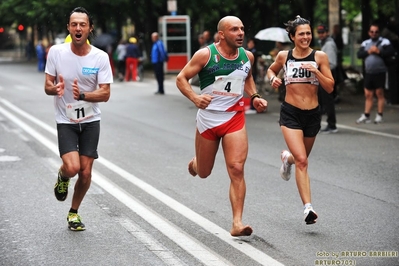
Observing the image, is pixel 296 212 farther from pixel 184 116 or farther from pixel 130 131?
pixel 184 116

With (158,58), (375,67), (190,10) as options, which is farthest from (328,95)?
(190,10)

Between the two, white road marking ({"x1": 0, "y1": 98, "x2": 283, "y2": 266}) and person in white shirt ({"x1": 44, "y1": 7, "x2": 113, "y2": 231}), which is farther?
person in white shirt ({"x1": 44, "y1": 7, "x2": 113, "y2": 231})

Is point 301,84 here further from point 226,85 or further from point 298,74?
point 226,85

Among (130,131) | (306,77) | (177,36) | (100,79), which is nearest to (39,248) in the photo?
(100,79)

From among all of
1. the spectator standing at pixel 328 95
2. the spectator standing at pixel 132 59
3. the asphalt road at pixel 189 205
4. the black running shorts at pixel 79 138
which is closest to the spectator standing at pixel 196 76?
the spectator standing at pixel 328 95

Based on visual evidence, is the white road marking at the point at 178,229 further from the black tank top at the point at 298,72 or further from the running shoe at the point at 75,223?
the black tank top at the point at 298,72

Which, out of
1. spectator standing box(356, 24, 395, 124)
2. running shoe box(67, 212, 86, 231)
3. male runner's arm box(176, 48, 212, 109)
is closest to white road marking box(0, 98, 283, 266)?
running shoe box(67, 212, 86, 231)

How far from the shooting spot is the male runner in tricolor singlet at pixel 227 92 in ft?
24.7

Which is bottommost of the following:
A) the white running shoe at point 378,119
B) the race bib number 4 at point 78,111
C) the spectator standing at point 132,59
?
the spectator standing at point 132,59

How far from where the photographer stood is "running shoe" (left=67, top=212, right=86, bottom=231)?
25.6 feet

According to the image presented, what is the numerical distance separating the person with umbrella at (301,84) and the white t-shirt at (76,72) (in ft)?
5.24

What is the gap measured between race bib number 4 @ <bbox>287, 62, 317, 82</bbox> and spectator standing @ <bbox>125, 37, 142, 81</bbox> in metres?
28.8

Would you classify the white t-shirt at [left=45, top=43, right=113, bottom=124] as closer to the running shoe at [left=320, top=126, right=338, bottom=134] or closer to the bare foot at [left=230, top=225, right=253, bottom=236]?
the bare foot at [left=230, top=225, right=253, bottom=236]

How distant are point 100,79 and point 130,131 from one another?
9371 mm
